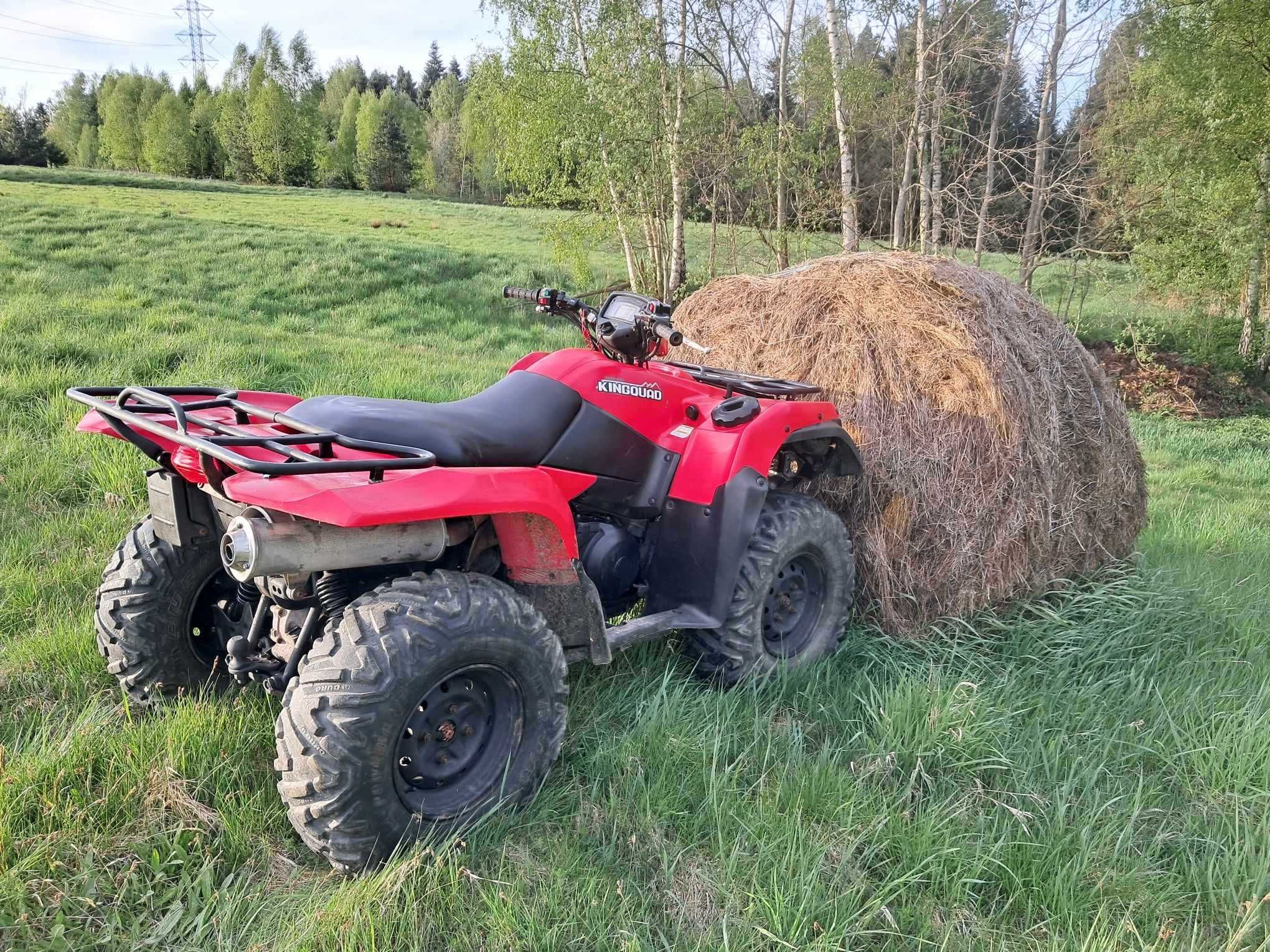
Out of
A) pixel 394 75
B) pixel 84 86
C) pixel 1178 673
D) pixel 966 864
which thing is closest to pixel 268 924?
pixel 966 864

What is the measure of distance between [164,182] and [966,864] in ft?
142

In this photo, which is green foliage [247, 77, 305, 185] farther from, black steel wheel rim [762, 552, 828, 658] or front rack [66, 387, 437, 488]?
black steel wheel rim [762, 552, 828, 658]

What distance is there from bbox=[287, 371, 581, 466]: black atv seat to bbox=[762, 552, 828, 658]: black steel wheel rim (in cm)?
132

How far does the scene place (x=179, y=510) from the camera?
264 cm

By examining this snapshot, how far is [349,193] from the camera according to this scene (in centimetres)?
4519

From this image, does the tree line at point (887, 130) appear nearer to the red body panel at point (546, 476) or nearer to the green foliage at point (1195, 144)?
the green foliage at point (1195, 144)

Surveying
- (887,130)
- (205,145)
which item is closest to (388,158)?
(205,145)

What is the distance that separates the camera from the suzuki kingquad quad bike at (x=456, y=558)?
229 cm

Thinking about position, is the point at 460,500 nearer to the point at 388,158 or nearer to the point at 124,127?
the point at 388,158

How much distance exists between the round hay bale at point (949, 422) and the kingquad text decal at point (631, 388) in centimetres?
135

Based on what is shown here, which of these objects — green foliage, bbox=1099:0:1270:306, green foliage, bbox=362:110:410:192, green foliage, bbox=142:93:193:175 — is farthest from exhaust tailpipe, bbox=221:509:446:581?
green foliage, bbox=362:110:410:192

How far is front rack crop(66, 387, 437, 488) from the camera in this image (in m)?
2.09

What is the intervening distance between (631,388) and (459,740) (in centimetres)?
147

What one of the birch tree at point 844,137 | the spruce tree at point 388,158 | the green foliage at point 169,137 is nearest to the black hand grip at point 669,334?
the birch tree at point 844,137
